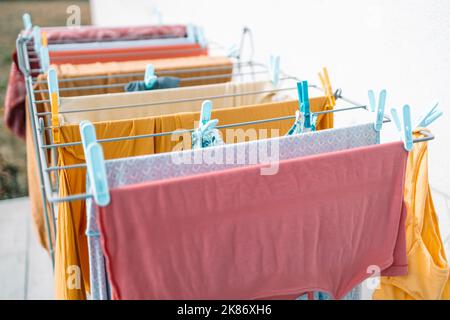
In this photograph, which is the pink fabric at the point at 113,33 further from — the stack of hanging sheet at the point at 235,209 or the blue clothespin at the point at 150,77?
the stack of hanging sheet at the point at 235,209

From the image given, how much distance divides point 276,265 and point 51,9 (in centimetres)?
552

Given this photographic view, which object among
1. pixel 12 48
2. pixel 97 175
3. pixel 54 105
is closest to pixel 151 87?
pixel 54 105

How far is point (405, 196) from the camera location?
1043 mm

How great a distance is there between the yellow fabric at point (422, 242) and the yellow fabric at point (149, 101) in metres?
→ 0.46

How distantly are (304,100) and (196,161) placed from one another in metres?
0.32

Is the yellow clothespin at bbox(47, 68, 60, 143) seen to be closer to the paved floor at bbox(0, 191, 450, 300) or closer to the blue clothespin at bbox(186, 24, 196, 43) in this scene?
the blue clothespin at bbox(186, 24, 196, 43)

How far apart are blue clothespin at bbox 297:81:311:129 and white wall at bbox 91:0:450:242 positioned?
12.8 inches

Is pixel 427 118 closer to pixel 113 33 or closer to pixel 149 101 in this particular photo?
pixel 149 101

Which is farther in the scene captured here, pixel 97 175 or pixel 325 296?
pixel 325 296

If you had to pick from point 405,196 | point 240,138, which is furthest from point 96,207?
point 405,196

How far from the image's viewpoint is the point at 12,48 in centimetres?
504

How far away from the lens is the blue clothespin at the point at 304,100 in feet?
3.32

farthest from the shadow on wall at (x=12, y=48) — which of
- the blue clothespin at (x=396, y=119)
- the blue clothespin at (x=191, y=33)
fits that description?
the blue clothespin at (x=396, y=119)
